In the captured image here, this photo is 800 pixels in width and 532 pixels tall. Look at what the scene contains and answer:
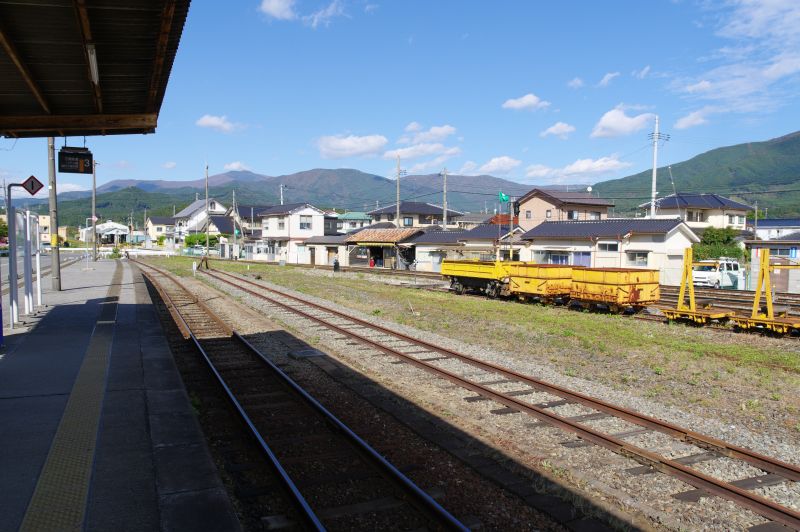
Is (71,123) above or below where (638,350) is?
above

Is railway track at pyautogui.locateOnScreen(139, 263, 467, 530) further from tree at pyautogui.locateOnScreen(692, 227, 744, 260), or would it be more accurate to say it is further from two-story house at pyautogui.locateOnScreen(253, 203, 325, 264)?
two-story house at pyautogui.locateOnScreen(253, 203, 325, 264)

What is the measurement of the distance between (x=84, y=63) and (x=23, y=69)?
0.81 metres

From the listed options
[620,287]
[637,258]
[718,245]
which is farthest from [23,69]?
[718,245]

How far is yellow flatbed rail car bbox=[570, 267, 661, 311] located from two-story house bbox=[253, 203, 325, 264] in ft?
151

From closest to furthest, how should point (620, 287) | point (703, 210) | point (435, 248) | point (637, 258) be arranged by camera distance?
point (620, 287)
point (637, 258)
point (435, 248)
point (703, 210)

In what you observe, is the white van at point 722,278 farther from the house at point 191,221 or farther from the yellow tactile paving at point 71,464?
the house at point 191,221

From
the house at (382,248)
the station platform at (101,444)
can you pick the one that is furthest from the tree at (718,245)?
the station platform at (101,444)

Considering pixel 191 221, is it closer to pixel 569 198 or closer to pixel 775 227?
pixel 569 198

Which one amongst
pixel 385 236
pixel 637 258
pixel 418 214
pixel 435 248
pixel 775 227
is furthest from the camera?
pixel 418 214

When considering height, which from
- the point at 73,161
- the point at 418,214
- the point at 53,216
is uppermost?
the point at 418,214

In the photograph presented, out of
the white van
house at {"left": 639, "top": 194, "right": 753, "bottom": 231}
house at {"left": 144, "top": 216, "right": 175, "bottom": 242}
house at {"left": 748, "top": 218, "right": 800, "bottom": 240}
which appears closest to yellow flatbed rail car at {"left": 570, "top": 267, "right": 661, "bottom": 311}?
the white van

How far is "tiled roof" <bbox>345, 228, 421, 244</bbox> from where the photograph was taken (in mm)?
49241

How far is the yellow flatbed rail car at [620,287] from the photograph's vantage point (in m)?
19.6

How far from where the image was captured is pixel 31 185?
1560 cm
